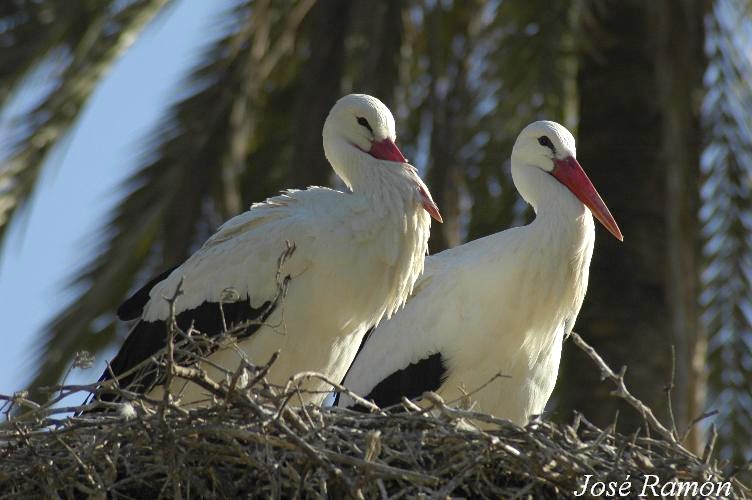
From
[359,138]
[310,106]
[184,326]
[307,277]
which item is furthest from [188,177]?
[307,277]

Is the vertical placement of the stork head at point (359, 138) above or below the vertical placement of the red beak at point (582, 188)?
above

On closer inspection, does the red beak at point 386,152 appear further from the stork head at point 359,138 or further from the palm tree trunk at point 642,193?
the palm tree trunk at point 642,193

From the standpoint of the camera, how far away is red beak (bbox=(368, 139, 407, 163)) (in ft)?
26.4

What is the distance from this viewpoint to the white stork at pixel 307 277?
7.60 metres

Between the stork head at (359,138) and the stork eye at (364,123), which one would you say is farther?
the stork eye at (364,123)

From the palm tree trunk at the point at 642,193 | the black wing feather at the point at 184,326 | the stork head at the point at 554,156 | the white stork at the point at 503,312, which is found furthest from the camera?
the palm tree trunk at the point at 642,193

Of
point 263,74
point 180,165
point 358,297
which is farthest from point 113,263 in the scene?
point 358,297

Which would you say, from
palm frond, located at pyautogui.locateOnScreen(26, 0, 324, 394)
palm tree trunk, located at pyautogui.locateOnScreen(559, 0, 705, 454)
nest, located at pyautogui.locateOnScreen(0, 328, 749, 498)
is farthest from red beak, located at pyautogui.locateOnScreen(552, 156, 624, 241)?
palm frond, located at pyautogui.locateOnScreen(26, 0, 324, 394)

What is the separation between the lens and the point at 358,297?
7.68m

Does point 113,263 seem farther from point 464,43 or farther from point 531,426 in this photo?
point 531,426

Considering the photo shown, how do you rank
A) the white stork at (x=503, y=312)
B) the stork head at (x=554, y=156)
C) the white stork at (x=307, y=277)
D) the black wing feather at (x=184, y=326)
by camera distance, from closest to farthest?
1. the white stork at (x=307, y=277)
2. the black wing feather at (x=184, y=326)
3. the white stork at (x=503, y=312)
4. the stork head at (x=554, y=156)

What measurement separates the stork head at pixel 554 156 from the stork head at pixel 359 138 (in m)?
0.83

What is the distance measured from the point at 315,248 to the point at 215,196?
3.24 meters

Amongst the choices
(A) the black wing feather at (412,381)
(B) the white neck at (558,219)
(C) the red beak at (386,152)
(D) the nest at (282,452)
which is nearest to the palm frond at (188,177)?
(A) the black wing feather at (412,381)
